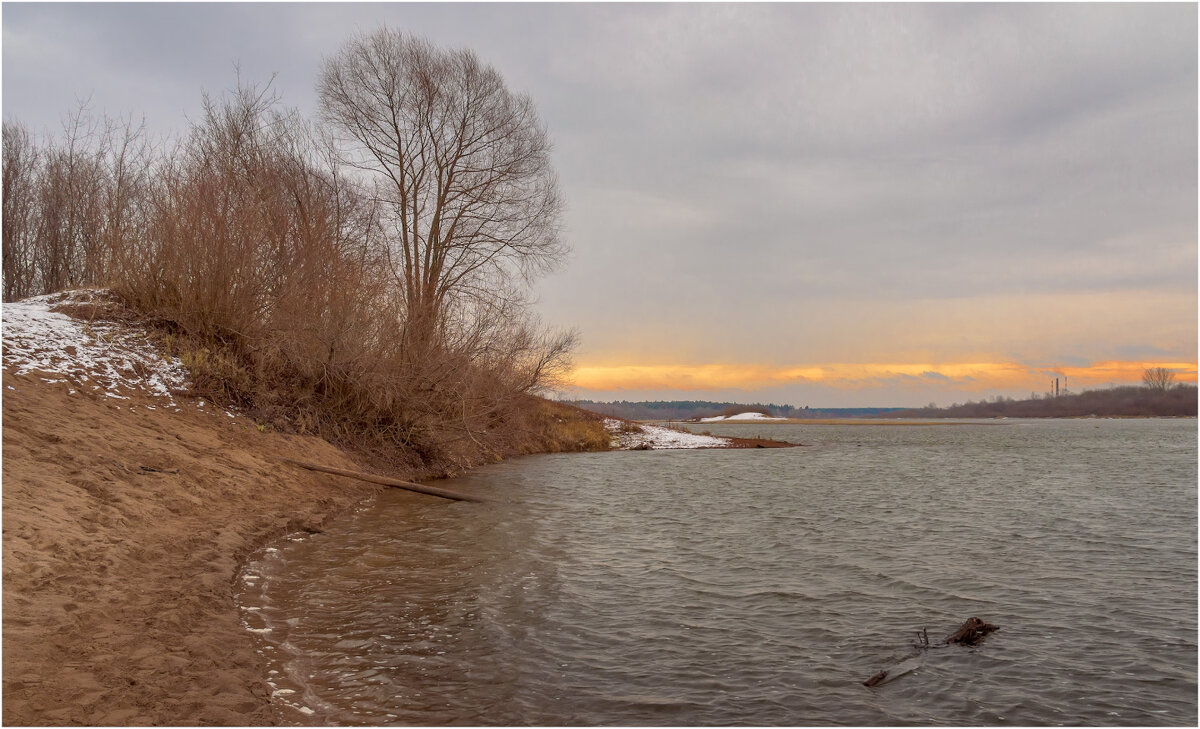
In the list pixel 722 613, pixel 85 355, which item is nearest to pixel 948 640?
pixel 722 613

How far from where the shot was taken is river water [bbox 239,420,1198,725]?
5.87 meters

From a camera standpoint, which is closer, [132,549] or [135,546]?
[132,549]

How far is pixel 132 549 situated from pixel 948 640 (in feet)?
29.0

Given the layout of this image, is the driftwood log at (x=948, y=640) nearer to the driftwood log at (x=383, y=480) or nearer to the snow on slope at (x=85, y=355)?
the driftwood log at (x=383, y=480)

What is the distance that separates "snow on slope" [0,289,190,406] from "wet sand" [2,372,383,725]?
0.59 metres

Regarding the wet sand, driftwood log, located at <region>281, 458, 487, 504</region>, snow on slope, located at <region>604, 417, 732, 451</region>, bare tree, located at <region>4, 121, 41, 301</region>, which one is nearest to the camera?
the wet sand

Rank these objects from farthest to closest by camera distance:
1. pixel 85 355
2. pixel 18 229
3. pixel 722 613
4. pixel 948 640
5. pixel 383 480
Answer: pixel 18 229 < pixel 383 480 < pixel 85 355 < pixel 722 613 < pixel 948 640

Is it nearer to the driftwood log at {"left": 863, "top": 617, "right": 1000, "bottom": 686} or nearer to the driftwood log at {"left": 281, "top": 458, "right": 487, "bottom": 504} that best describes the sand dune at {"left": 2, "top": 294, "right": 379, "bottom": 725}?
the driftwood log at {"left": 281, "top": 458, "right": 487, "bottom": 504}

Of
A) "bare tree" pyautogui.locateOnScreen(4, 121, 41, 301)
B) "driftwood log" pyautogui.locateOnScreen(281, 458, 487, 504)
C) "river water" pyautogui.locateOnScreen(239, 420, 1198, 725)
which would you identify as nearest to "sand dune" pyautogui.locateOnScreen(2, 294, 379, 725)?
"driftwood log" pyautogui.locateOnScreen(281, 458, 487, 504)

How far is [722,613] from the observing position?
838cm

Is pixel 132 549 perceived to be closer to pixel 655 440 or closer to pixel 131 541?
pixel 131 541

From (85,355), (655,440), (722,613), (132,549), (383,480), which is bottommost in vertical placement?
(722,613)

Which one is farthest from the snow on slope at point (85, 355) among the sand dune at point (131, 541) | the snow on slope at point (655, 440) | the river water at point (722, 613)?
the snow on slope at point (655, 440)

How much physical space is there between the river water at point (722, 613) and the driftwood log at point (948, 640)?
3.7 inches
